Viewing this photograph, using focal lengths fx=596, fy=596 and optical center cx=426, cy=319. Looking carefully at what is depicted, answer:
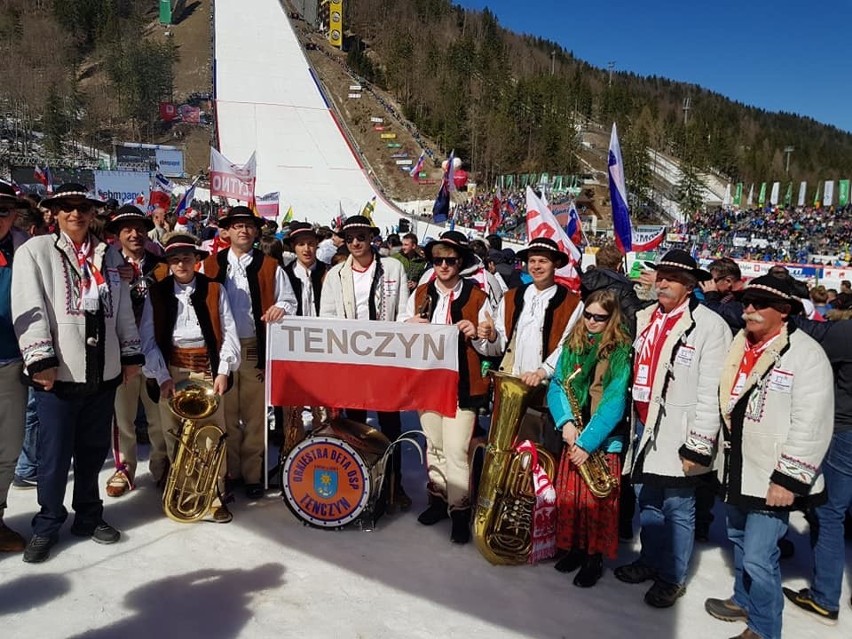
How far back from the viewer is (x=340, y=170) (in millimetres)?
39312

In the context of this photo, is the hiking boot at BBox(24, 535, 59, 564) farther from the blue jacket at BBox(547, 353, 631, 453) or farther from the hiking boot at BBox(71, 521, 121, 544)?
the blue jacket at BBox(547, 353, 631, 453)

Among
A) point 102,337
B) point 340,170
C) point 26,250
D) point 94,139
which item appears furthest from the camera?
point 94,139

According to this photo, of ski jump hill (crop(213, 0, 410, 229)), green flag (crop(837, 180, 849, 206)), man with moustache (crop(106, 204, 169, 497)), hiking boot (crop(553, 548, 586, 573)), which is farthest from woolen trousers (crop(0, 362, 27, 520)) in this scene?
green flag (crop(837, 180, 849, 206))

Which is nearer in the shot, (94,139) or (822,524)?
(822,524)

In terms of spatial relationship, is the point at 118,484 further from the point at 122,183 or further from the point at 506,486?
the point at 122,183

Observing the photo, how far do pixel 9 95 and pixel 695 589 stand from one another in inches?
3051

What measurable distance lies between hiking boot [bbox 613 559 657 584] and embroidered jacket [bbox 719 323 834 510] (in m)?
0.90

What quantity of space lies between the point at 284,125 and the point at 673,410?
148ft

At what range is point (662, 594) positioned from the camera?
11.3ft

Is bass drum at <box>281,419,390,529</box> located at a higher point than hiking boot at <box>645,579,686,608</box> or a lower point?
higher

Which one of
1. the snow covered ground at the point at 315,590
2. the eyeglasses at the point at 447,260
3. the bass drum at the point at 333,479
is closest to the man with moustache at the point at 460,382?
the eyeglasses at the point at 447,260

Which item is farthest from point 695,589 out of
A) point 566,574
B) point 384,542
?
point 384,542

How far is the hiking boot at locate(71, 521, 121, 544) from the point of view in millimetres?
3730

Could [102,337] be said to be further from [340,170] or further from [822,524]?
[340,170]
